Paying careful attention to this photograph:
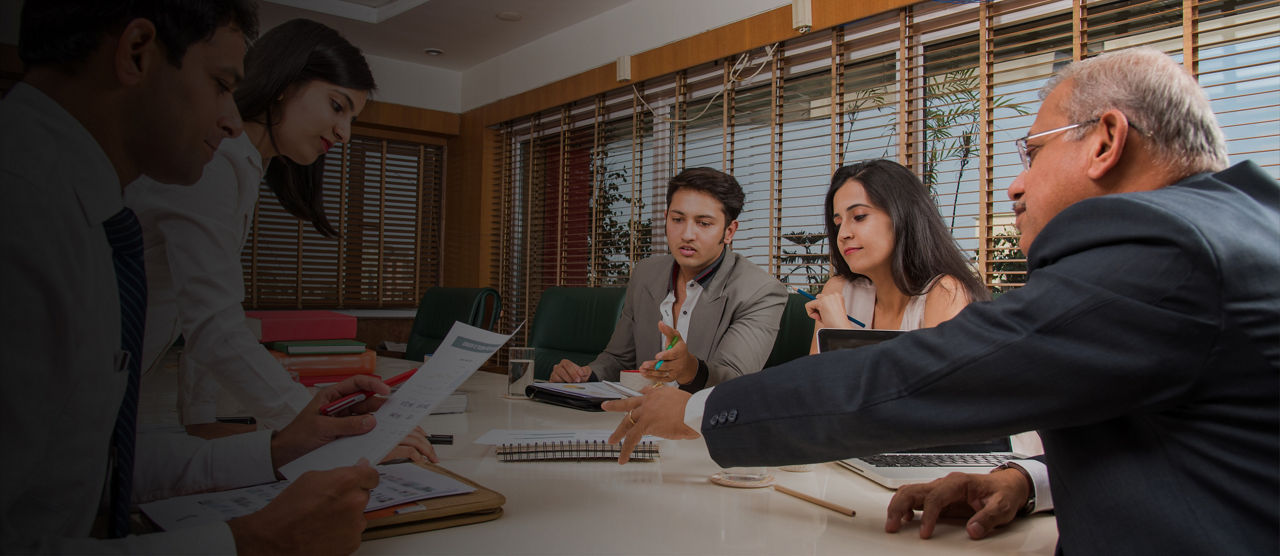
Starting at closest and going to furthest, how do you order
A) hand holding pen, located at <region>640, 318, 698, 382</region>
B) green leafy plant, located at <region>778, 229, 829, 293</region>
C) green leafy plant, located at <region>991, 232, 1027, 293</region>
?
1. hand holding pen, located at <region>640, 318, 698, 382</region>
2. green leafy plant, located at <region>991, 232, 1027, 293</region>
3. green leafy plant, located at <region>778, 229, 829, 293</region>

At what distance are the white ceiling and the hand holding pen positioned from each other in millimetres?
714

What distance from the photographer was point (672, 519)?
0.90 meters

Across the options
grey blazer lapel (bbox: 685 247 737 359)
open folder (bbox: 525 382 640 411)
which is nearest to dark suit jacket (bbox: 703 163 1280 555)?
open folder (bbox: 525 382 640 411)

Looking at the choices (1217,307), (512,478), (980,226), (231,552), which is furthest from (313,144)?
(980,226)

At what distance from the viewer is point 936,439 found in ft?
2.44

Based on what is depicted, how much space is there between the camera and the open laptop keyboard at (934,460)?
115cm

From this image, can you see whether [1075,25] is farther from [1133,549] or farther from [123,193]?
[123,193]

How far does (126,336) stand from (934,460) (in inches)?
44.1

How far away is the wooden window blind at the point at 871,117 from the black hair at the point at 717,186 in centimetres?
72

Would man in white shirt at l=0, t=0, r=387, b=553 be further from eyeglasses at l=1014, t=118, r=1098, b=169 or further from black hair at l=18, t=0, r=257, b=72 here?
eyeglasses at l=1014, t=118, r=1098, b=169

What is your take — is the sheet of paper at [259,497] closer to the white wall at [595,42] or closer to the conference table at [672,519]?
the conference table at [672,519]

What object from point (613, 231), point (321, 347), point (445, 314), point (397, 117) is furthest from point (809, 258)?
point (397, 117)

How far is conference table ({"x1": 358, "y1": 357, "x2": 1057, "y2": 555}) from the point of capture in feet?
2.63

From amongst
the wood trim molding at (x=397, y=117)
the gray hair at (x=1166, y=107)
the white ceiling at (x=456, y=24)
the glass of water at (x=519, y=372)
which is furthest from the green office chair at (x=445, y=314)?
the gray hair at (x=1166, y=107)
